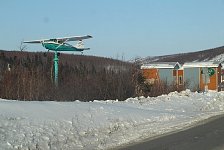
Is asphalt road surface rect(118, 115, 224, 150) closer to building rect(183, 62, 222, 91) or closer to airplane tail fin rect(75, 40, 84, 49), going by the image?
airplane tail fin rect(75, 40, 84, 49)

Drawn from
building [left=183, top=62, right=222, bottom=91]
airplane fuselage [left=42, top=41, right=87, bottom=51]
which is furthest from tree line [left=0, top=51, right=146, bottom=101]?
building [left=183, top=62, right=222, bottom=91]

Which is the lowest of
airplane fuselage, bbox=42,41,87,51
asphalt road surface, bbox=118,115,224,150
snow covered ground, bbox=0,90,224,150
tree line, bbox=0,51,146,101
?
asphalt road surface, bbox=118,115,224,150

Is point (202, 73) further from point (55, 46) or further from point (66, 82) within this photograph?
point (66, 82)

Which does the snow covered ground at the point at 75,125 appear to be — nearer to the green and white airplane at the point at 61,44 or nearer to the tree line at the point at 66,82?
the tree line at the point at 66,82

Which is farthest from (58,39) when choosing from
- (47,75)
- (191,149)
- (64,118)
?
(191,149)

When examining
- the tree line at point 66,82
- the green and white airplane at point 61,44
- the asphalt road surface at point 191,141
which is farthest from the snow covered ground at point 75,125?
the green and white airplane at point 61,44

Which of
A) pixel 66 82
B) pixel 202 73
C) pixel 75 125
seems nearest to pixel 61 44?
pixel 66 82

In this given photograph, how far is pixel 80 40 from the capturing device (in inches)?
1061

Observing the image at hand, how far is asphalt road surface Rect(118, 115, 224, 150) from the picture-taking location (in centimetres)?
1103

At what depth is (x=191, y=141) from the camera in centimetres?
1214

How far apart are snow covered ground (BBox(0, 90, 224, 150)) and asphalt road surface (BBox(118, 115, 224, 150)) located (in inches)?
25.0

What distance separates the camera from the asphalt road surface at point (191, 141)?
1103 cm

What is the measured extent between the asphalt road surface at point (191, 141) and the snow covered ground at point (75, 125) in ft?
2.08

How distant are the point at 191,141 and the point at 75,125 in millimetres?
3428
